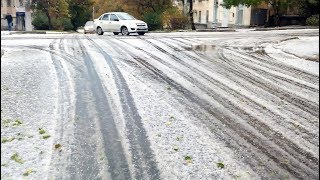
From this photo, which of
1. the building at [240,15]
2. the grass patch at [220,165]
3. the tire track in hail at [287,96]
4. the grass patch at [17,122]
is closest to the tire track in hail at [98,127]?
the grass patch at [17,122]

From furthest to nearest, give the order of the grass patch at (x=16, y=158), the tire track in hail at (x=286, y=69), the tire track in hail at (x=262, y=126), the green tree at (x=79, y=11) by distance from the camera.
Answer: the green tree at (x=79, y=11) → the tire track in hail at (x=286, y=69) → the tire track in hail at (x=262, y=126) → the grass patch at (x=16, y=158)

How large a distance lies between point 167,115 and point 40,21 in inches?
1360

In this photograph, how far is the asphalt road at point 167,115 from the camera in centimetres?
484

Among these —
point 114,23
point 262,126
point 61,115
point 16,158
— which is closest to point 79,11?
point 114,23

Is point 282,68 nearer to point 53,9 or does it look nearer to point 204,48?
point 204,48

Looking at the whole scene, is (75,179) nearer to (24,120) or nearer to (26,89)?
(24,120)

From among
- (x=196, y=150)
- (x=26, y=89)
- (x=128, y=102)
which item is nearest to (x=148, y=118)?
(x=128, y=102)

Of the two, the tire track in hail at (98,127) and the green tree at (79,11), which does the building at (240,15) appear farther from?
the tire track in hail at (98,127)

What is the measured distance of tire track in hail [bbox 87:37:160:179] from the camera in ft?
15.4

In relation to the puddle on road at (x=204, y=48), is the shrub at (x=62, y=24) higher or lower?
higher

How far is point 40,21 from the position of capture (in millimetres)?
37875

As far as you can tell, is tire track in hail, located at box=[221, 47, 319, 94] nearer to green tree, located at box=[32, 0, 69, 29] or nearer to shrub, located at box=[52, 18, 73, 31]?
green tree, located at box=[32, 0, 69, 29]

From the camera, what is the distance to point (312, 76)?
10070 millimetres

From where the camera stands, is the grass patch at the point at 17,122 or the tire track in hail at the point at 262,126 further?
the grass patch at the point at 17,122
